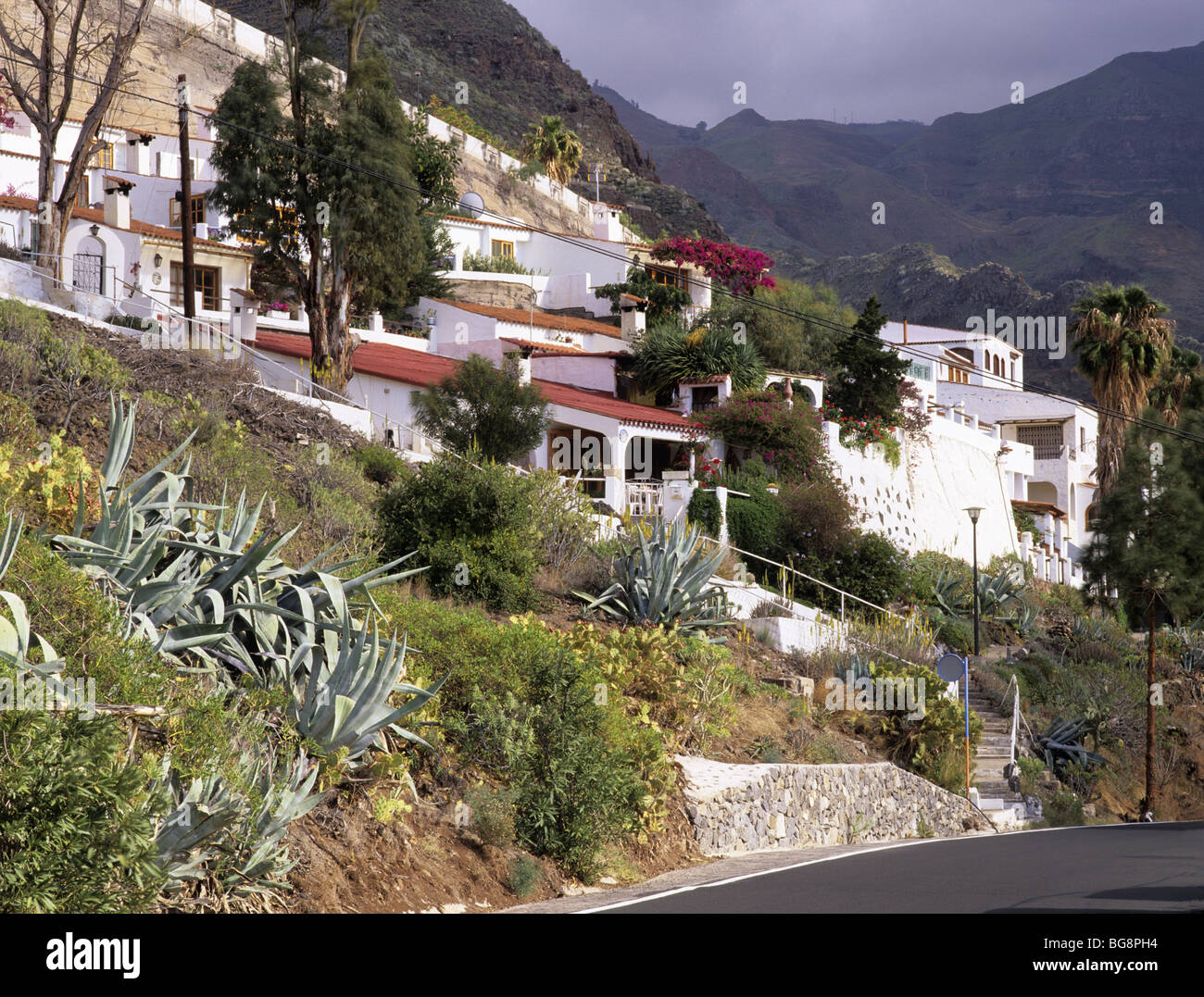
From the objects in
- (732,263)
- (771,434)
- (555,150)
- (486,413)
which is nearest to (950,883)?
(486,413)

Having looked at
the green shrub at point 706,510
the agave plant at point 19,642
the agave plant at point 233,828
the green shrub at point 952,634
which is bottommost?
the green shrub at point 952,634

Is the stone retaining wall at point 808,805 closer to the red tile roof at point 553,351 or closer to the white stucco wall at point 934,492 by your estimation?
the white stucco wall at point 934,492

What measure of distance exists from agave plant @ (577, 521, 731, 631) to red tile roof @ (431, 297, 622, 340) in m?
29.1

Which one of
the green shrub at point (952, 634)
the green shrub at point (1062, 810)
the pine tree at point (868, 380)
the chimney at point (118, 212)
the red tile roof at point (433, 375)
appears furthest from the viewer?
the chimney at point (118, 212)

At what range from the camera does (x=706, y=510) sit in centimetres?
3181

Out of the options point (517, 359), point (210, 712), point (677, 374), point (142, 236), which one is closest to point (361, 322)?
point (142, 236)

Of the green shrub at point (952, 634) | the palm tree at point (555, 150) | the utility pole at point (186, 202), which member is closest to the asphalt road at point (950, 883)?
the green shrub at point (952, 634)

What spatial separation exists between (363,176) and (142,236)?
42.5 ft

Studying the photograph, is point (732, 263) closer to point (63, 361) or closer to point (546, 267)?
point (546, 267)

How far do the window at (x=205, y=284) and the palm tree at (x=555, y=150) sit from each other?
51877mm

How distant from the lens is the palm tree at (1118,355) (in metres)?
45.9

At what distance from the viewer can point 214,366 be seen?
26.0 meters

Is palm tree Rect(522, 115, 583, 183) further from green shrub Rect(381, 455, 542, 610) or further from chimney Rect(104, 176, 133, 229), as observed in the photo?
green shrub Rect(381, 455, 542, 610)
